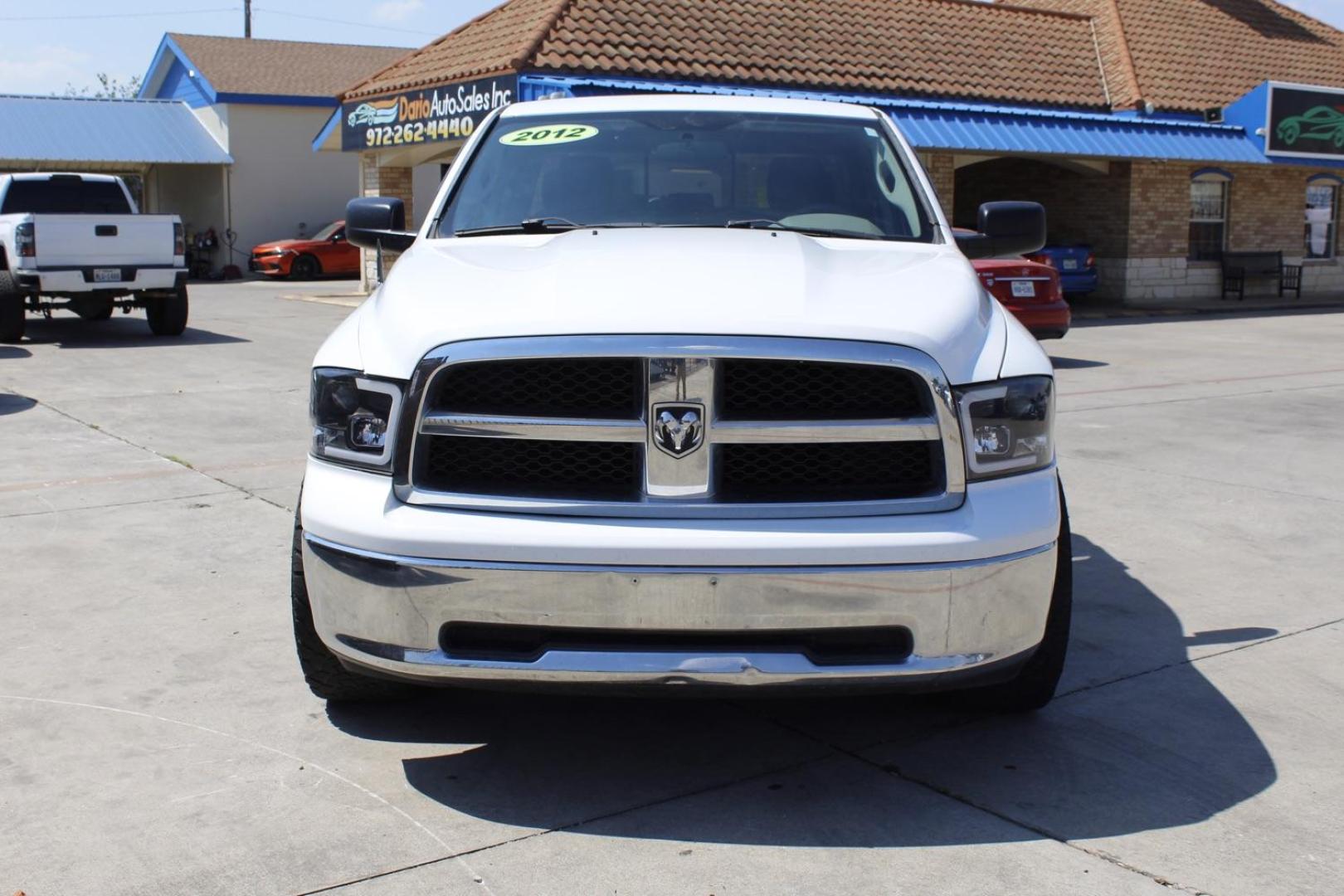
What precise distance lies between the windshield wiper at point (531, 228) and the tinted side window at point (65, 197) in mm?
13686

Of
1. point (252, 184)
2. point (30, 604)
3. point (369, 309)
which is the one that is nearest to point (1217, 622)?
point (369, 309)

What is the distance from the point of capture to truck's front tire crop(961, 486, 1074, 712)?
4.06m

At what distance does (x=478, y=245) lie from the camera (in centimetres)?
452

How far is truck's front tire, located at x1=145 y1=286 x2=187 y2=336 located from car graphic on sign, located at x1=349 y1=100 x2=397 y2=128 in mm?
7493

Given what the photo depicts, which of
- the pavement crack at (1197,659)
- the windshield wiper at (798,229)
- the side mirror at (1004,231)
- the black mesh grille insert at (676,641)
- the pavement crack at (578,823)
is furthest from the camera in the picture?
the side mirror at (1004,231)

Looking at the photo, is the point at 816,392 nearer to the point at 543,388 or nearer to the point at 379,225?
the point at 543,388

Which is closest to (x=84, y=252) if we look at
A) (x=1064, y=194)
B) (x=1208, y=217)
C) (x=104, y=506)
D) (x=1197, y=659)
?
(x=104, y=506)

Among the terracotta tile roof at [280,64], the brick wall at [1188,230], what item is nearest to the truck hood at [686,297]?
the brick wall at [1188,230]

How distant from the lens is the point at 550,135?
5.25 m

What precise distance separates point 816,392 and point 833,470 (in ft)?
0.66

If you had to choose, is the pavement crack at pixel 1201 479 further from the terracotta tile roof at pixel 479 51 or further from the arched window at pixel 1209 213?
the arched window at pixel 1209 213

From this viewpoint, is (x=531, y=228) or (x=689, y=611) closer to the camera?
(x=689, y=611)

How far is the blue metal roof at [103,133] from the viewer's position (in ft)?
108

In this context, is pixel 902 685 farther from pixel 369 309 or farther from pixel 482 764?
pixel 369 309
